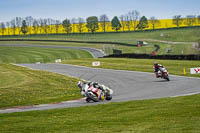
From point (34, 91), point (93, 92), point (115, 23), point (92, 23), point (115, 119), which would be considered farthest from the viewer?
point (115, 23)

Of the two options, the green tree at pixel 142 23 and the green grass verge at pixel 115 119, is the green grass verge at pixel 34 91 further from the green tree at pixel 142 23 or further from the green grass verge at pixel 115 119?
the green tree at pixel 142 23

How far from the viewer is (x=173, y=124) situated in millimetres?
10734

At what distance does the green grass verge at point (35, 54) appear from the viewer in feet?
266

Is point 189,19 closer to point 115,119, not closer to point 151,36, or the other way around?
point 151,36

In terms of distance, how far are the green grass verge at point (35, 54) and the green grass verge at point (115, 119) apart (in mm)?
65138

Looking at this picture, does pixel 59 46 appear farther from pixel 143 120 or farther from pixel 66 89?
pixel 143 120

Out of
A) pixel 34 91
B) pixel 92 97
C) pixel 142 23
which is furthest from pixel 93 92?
pixel 142 23

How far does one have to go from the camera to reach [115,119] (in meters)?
12.2

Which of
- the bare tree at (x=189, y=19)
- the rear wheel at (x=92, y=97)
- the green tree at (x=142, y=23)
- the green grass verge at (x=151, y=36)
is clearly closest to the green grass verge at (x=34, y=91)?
the rear wheel at (x=92, y=97)

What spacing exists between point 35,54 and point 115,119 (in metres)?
79.3

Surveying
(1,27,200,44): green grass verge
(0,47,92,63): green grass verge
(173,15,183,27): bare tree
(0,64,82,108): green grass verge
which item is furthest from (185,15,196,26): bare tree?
(0,64,82,108): green grass verge

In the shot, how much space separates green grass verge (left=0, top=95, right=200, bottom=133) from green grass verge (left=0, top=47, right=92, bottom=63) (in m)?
65.1

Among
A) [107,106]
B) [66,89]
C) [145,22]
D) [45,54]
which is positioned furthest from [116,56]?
[145,22]

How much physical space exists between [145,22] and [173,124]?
144597 mm
